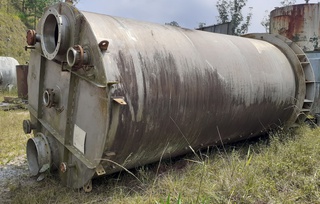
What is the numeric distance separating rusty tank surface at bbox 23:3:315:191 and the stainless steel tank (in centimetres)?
1071

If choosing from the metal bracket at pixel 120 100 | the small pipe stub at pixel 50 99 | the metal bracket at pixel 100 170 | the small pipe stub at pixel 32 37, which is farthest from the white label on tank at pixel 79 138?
the small pipe stub at pixel 32 37

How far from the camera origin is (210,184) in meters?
2.79

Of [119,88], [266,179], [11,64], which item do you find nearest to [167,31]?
[119,88]

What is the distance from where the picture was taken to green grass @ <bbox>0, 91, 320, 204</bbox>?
262 cm

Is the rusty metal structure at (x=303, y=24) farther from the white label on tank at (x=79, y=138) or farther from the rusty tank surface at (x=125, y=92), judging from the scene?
the white label on tank at (x=79, y=138)

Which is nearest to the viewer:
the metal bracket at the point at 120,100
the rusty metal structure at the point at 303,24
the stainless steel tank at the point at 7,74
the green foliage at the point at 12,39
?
the metal bracket at the point at 120,100

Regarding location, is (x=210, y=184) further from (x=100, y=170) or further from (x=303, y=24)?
(x=303, y=24)

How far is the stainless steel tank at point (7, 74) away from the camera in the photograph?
12909 mm

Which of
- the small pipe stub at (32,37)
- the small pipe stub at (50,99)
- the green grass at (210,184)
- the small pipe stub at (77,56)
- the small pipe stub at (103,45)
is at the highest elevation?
the small pipe stub at (32,37)

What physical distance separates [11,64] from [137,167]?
12.0 meters

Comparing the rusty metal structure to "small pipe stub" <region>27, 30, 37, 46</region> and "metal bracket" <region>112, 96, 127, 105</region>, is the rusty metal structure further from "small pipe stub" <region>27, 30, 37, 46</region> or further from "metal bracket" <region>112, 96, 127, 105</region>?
"small pipe stub" <region>27, 30, 37, 46</region>

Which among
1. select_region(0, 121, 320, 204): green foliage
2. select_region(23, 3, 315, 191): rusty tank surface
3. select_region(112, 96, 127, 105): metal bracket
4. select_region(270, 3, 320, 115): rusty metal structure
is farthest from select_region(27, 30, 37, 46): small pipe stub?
select_region(270, 3, 320, 115): rusty metal structure

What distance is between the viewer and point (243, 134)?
4.13 meters

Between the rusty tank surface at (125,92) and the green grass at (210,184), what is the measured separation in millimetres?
201
